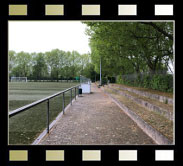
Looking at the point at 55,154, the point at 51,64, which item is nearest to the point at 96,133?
the point at 55,154

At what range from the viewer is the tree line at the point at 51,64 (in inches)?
2408

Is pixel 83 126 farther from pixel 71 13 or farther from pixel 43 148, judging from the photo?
pixel 71 13

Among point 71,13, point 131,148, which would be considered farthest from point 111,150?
point 71,13

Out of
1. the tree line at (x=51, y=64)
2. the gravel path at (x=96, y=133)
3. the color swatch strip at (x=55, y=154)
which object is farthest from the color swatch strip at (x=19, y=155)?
the tree line at (x=51, y=64)

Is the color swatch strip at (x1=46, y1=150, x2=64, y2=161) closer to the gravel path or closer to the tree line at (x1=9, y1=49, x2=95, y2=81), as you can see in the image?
the gravel path

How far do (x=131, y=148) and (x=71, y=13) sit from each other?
1.92m

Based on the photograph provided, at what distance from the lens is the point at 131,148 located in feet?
6.33

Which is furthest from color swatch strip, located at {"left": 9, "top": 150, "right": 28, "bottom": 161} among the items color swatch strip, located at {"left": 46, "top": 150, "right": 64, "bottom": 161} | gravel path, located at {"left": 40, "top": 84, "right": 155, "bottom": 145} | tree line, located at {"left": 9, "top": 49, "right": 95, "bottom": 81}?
tree line, located at {"left": 9, "top": 49, "right": 95, "bottom": 81}

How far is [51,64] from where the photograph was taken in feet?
213

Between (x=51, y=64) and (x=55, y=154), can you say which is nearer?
(x=55, y=154)

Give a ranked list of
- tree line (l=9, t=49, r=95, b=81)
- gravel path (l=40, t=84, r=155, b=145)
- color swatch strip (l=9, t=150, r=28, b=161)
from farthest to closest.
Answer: tree line (l=9, t=49, r=95, b=81)
gravel path (l=40, t=84, r=155, b=145)
color swatch strip (l=9, t=150, r=28, b=161)

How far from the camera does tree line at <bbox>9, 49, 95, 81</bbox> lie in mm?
61156

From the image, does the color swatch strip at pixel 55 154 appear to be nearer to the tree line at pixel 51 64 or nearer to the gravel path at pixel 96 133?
the gravel path at pixel 96 133

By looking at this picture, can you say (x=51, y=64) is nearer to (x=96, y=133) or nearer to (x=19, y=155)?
(x=96, y=133)
